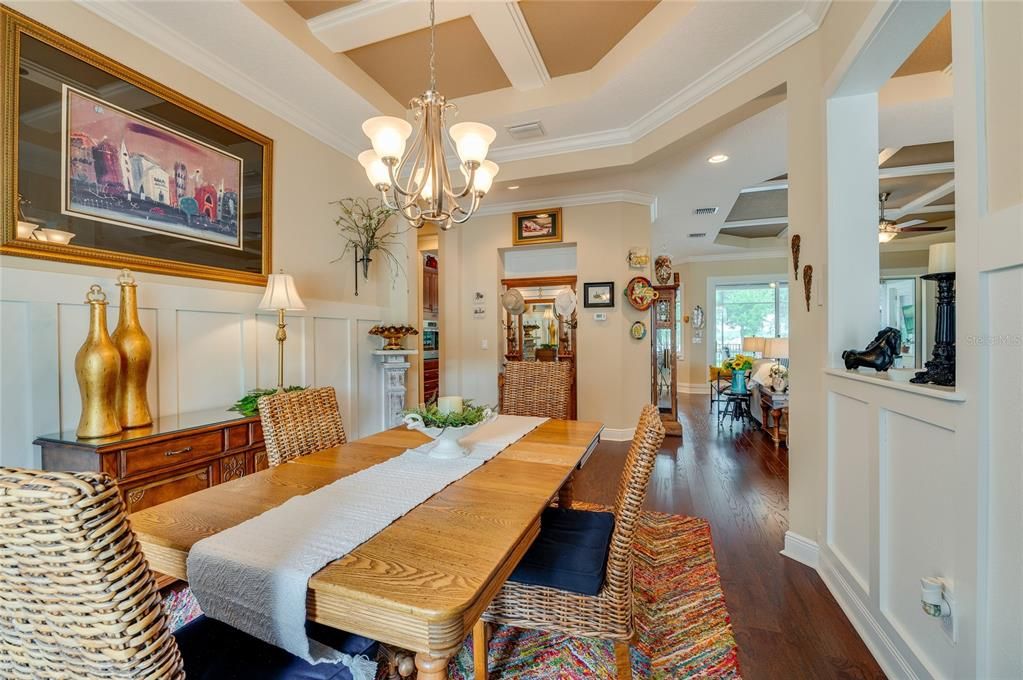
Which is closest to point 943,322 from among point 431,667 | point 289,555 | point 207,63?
point 431,667

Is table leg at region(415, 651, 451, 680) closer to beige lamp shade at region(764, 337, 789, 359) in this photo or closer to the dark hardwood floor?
the dark hardwood floor

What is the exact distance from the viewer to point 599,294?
4.86 metres

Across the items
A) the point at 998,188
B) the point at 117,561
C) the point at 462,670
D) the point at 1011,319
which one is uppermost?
the point at 998,188

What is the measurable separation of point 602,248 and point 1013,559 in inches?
163

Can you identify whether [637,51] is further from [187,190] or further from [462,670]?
[462,670]

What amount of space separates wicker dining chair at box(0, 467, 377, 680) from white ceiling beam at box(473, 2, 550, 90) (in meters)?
2.80

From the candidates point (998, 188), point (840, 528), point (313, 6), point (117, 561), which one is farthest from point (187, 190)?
point (840, 528)

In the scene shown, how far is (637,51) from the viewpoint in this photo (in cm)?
267

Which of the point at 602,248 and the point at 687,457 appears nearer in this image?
the point at 687,457

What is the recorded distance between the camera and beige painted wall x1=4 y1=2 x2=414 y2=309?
1.99m

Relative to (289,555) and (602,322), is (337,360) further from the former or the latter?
(602,322)

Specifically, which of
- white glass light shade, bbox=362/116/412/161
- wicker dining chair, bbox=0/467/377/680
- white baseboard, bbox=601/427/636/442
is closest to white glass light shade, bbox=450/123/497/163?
white glass light shade, bbox=362/116/412/161

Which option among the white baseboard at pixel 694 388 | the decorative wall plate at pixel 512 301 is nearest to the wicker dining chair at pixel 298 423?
the decorative wall plate at pixel 512 301

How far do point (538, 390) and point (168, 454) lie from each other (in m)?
1.88
